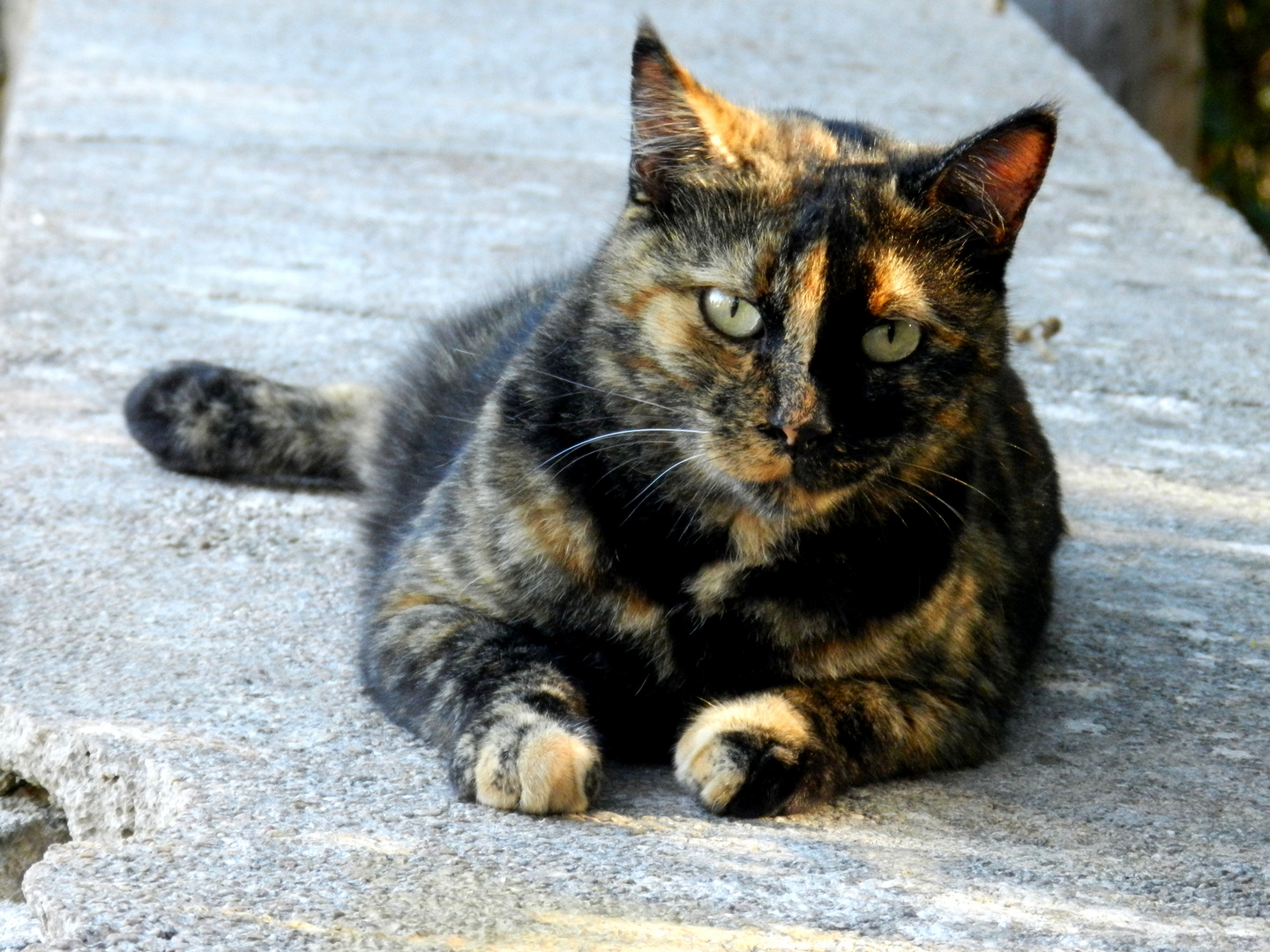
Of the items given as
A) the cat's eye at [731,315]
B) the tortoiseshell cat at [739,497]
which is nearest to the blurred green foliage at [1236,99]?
the tortoiseshell cat at [739,497]

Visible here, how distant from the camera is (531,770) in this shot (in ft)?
7.73

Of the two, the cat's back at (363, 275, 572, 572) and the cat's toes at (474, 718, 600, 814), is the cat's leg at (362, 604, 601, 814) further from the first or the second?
the cat's back at (363, 275, 572, 572)

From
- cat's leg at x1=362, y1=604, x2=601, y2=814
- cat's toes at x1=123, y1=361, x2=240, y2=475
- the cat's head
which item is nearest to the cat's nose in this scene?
the cat's head

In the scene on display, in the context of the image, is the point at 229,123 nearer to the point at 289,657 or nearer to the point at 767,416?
the point at 289,657

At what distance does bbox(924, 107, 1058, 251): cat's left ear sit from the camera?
8.09 ft

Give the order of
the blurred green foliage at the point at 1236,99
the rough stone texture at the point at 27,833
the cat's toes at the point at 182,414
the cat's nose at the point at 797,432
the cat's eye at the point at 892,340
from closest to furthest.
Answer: the cat's nose at the point at 797,432 → the cat's eye at the point at 892,340 → the rough stone texture at the point at 27,833 → the cat's toes at the point at 182,414 → the blurred green foliage at the point at 1236,99

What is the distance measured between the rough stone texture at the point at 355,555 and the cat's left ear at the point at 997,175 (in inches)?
36.7

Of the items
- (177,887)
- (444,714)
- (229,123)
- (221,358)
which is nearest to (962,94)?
(229,123)

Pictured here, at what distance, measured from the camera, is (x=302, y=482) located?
3.75m

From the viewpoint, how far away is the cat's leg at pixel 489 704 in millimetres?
2365

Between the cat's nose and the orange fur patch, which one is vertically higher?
the cat's nose

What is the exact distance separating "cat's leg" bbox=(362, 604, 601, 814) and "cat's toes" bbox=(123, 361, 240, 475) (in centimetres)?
104

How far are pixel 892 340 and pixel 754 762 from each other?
70cm

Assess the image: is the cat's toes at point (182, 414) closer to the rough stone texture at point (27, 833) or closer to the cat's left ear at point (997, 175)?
the rough stone texture at point (27, 833)
